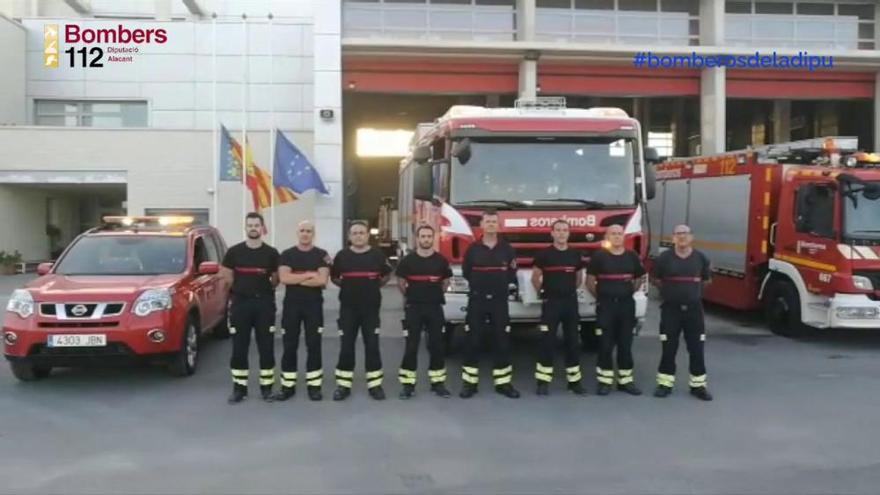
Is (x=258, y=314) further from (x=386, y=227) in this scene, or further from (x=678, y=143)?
(x=678, y=143)

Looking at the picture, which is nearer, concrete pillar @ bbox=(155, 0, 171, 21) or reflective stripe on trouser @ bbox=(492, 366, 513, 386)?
reflective stripe on trouser @ bbox=(492, 366, 513, 386)

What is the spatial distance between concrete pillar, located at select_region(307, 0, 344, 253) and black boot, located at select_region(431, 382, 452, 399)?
1179 centimetres

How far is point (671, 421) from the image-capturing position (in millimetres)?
6793

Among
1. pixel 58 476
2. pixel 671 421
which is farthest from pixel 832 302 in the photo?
pixel 58 476

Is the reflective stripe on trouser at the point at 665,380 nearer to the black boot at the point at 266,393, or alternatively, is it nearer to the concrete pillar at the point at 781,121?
the black boot at the point at 266,393

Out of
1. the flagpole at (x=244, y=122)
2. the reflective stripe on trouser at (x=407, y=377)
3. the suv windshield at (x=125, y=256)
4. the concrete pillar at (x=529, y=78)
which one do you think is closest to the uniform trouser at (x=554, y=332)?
the reflective stripe on trouser at (x=407, y=377)

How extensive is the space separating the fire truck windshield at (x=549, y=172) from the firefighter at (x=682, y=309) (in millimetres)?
1045

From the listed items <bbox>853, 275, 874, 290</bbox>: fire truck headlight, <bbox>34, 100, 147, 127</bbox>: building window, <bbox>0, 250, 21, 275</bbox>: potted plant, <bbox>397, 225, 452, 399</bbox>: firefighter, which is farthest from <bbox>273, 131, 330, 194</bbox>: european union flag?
<bbox>853, 275, 874, 290</bbox>: fire truck headlight

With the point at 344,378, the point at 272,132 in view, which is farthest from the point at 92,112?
the point at 344,378

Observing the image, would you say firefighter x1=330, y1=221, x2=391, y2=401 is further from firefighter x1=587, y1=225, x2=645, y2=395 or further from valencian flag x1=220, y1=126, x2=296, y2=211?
valencian flag x1=220, y1=126, x2=296, y2=211

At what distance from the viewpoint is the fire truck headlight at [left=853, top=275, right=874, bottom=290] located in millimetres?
10070

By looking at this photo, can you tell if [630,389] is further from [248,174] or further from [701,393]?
[248,174]

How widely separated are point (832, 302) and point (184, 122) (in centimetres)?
1905

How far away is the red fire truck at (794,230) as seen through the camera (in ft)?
33.2
